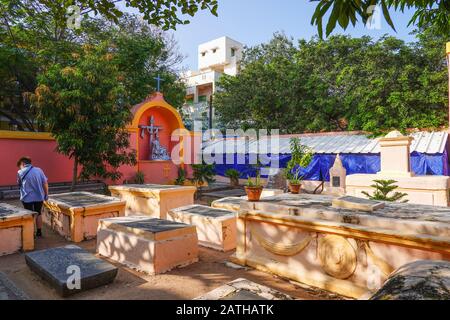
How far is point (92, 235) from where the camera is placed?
6348 millimetres

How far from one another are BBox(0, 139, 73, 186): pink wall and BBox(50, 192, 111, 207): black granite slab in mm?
4743

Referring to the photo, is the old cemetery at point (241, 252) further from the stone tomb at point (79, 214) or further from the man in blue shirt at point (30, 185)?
the man in blue shirt at point (30, 185)

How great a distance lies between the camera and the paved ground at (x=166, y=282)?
370 cm

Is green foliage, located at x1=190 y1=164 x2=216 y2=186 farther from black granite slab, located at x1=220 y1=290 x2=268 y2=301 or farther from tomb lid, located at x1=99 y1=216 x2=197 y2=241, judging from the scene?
Answer: black granite slab, located at x1=220 y1=290 x2=268 y2=301

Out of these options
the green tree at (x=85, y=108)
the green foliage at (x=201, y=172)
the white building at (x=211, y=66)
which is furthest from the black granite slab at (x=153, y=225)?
the white building at (x=211, y=66)

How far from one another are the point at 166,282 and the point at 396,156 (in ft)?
27.4

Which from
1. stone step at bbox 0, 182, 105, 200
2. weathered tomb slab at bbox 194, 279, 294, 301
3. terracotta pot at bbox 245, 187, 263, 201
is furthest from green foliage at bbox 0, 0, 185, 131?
weathered tomb slab at bbox 194, 279, 294, 301

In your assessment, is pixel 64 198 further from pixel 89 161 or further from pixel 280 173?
pixel 280 173

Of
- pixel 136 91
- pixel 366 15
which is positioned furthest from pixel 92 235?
pixel 136 91

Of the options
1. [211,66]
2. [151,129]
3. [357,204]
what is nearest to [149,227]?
[357,204]

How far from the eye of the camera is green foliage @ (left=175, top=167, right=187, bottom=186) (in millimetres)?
13547

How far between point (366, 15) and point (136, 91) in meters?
14.0

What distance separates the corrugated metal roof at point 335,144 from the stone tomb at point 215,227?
9948mm

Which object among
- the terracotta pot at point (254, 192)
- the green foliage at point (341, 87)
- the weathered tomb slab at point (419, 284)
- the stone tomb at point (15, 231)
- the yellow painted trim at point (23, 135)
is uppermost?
the green foliage at point (341, 87)
